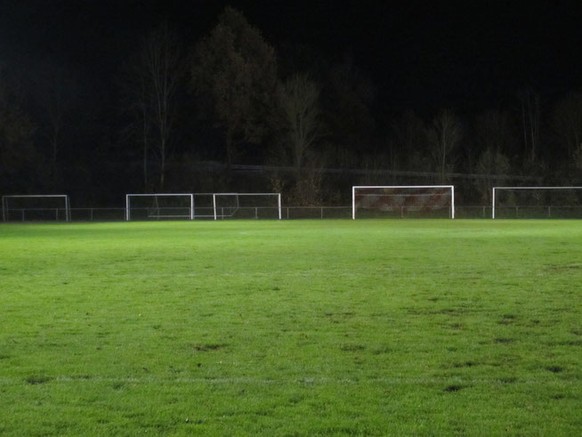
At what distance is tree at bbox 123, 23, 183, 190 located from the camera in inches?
2352

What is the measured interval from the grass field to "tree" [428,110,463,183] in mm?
45207

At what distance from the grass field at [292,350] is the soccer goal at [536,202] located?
112 feet

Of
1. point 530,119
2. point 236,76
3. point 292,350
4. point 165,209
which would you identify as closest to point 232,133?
point 236,76

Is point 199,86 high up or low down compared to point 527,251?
up

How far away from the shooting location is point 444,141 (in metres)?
62.5

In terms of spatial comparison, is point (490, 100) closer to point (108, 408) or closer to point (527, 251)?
point (527, 251)

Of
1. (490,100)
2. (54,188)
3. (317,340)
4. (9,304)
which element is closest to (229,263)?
(9,304)

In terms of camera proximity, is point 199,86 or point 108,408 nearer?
point 108,408

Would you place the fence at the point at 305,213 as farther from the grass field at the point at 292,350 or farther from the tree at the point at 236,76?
the grass field at the point at 292,350

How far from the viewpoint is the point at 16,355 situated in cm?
844

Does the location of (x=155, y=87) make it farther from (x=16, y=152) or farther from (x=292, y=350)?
(x=292, y=350)

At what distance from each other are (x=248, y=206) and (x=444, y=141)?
56.9 feet

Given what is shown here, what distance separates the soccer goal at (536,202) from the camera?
50.9m

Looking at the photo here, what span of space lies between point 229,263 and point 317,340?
1005 centimetres
